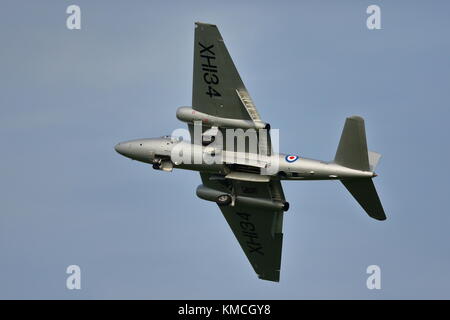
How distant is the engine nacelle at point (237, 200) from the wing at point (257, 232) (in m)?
0.43

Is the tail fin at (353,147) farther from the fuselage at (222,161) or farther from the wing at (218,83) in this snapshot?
the wing at (218,83)

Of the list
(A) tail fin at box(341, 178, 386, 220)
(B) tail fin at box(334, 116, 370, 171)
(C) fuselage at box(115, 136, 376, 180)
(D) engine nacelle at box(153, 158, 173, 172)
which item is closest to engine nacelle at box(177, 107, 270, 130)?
(C) fuselage at box(115, 136, 376, 180)

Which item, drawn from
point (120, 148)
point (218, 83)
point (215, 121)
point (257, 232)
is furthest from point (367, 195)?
point (120, 148)

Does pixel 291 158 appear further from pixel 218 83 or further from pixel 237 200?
pixel 237 200

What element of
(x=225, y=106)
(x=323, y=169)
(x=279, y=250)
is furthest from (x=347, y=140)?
(x=279, y=250)

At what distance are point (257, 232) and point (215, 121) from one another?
12441mm

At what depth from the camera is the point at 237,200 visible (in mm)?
82875

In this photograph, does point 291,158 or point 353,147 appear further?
point 291,158

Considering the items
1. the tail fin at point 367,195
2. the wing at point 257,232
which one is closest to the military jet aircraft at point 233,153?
the tail fin at point 367,195

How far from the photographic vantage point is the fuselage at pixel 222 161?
7619 cm

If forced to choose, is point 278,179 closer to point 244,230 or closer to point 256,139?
point 256,139

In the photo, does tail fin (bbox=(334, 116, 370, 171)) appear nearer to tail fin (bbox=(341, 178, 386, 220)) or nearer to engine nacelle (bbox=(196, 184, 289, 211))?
tail fin (bbox=(341, 178, 386, 220))

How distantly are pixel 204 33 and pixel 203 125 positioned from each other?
6232mm

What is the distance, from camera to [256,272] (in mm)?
88375
